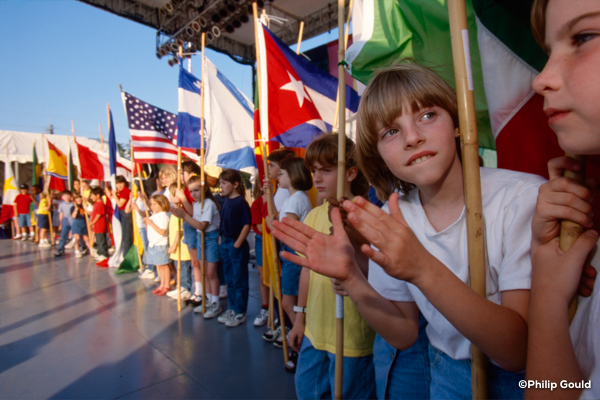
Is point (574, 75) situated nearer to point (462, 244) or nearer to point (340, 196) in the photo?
point (462, 244)

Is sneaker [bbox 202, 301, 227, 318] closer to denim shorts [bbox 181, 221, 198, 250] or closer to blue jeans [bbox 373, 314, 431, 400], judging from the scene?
denim shorts [bbox 181, 221, 198, 250]

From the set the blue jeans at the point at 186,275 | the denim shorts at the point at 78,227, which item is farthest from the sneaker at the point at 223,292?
the denim shorts at the point at 78,227

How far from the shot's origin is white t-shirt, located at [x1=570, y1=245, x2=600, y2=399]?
0.56 m

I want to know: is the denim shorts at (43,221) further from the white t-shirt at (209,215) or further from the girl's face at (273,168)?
the girl's face at (273,168)

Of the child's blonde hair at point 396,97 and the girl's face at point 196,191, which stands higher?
the child's blonde hair at point 396,97

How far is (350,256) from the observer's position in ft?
3.07

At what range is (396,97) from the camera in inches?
39.1

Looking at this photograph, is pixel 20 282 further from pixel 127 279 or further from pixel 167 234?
pixel 167 234

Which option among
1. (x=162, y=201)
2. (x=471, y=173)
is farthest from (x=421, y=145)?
(x=162, y=201)

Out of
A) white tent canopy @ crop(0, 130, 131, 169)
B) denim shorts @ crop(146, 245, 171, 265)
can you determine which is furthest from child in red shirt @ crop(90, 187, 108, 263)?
white tent canopy @ crop(0, 130, 131, 169)

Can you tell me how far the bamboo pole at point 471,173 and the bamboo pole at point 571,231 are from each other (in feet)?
0.58

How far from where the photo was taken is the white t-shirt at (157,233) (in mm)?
4895

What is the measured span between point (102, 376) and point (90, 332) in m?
1.12

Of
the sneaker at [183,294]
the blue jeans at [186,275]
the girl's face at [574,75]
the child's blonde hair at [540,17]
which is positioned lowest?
the sneaker at [183,294]
